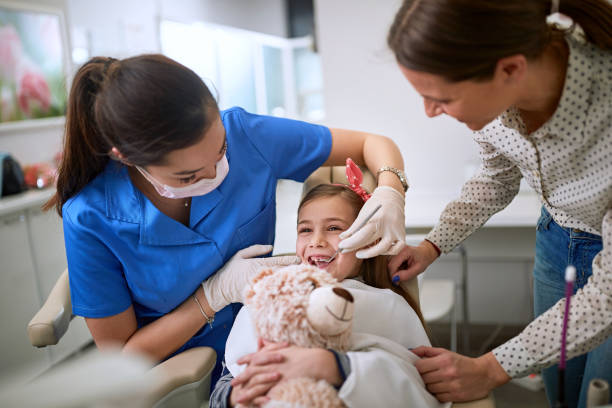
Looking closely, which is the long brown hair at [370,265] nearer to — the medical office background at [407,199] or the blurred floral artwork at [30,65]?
the medical office background at [407,199]

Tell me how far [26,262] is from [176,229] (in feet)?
5.78

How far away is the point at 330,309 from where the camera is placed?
2.95ft

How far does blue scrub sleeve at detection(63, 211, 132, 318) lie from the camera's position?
1.16 metres

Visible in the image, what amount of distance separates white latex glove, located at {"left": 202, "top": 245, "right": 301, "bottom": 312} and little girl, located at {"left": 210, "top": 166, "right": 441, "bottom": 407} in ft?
0.17

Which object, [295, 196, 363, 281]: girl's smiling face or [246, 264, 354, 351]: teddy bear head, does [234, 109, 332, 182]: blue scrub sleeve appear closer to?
[295, 196, 363, 281]: girl's smiling face

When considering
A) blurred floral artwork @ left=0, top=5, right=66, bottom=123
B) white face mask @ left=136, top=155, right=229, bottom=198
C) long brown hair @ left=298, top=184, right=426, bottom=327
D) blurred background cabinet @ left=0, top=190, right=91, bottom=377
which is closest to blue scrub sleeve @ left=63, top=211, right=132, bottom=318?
white face mask @ left=136, top=155, right=229, bottom=198

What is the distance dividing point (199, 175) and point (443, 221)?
63 cm

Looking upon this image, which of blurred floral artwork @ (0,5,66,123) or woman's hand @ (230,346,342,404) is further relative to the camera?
blurred floral artwork @ (0,5,66,123)

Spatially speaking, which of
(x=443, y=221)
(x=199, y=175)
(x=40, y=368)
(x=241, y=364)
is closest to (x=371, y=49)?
(x=443, y=221)

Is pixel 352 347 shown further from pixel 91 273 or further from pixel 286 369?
pixel 91 273

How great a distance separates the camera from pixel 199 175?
44.4 inches

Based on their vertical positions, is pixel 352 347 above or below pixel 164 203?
below

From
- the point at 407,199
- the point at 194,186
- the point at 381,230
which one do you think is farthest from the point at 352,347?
the point at 407,199

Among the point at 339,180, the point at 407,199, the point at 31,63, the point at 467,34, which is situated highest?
the point at 31,63
